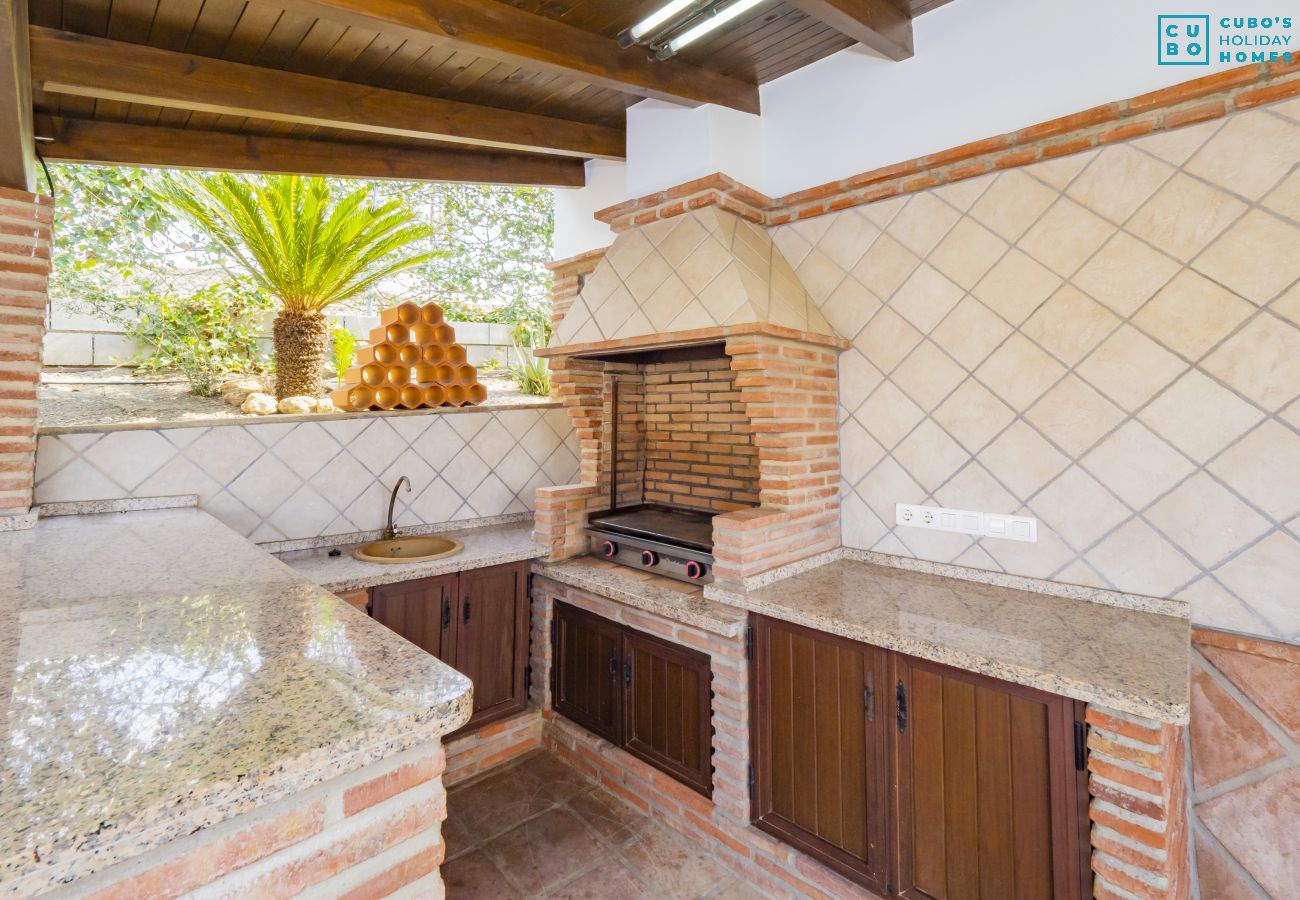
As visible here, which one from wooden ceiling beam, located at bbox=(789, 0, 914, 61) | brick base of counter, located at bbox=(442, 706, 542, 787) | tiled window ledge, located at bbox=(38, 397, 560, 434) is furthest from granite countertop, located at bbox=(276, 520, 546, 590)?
wooden ceiling beam, located at bbox=(789, 0, 914, 61)

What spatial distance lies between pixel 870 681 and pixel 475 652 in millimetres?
1706

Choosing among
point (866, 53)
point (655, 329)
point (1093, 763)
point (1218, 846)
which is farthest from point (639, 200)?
point (1218, 846)

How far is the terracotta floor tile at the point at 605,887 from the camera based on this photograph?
1997 mm

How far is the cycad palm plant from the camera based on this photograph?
321 cm

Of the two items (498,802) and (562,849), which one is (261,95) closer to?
(498,802)

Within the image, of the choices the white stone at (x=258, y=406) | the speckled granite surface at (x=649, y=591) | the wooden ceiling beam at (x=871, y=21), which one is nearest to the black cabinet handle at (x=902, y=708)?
the speckled granite surface at (x=649, y=591)

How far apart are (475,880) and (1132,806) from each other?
1.95 metres

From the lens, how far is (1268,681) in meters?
1.67

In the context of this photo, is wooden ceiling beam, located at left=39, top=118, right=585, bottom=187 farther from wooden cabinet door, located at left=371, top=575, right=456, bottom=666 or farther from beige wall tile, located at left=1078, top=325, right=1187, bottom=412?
beige wall tile, located at left=1078, top=325, right=1187, bottom=412

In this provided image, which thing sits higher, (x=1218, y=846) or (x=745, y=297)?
(x=745, y=297)

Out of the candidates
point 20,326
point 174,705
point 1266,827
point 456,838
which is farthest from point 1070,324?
point 20,326

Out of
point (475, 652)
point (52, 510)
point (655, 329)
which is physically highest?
point (655, 329)

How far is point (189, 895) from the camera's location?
2.33ft

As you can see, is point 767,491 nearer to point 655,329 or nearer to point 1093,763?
point 655,329
